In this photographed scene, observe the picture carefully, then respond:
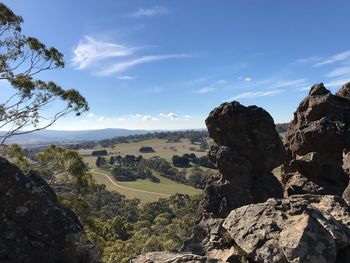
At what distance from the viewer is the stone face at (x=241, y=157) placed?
22.9 metres

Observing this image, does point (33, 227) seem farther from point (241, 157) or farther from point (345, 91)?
point (345, 91)

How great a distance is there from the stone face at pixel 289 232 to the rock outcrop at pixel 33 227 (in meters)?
4.94

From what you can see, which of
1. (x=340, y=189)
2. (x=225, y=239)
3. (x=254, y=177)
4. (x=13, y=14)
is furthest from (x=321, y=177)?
(x=13, y=14)

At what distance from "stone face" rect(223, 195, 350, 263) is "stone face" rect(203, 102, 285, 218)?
9168mm

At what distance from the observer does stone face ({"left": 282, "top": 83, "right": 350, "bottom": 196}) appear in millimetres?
23562

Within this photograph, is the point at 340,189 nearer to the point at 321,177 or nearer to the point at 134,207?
the point at 321,177

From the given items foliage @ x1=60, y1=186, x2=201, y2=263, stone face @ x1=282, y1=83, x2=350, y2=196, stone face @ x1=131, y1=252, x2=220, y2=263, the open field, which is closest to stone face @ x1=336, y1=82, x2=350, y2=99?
stone face @ x1=282, y1=83, x2=350, y2=196

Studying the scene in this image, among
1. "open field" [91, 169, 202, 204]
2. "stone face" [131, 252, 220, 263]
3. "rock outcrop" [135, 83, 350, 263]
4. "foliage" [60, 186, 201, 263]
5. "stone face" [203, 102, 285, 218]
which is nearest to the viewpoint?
"stone face" [131, 252, 220, 263]

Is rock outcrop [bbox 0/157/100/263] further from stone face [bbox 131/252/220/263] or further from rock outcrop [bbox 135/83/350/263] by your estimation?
rock outcrop [bbox 135/83/350/263]

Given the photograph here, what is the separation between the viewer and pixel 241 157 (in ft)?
78.4

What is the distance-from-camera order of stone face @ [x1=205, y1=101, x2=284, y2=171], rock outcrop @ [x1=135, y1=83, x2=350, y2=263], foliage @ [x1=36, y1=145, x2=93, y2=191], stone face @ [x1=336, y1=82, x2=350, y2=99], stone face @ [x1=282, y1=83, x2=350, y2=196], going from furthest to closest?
foliage @ [x1=36, y1=145, x2=93, y2=191] < stone face @ [x1=336, y1=82, x2=350, y2=99] < stone face @ [x1=205, y1=101, x2=284, y2=171] < stone face @ [x1=282, y1=83, x2=350, y2=196] < rock outcrop @ [x1=135, y1=83, x2=350, y2=263]

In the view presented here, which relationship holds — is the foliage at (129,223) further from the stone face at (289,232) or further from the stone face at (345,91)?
the stone face at (345,91)

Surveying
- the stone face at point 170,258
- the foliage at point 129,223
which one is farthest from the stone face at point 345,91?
the stone face at point 170,258

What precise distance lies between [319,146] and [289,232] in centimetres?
1426
